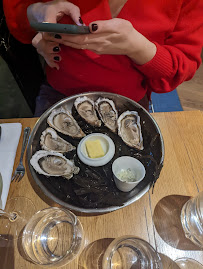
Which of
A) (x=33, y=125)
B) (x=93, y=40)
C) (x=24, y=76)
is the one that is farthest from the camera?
(x=24, y=76)

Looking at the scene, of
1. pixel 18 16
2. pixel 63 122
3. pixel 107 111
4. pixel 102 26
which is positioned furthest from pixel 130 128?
pixel 18 16

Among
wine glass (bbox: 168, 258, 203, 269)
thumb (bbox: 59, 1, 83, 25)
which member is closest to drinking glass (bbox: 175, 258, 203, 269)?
wine glass (bbox: 168, 258, 203, 269)

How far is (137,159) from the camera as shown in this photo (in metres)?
0.68

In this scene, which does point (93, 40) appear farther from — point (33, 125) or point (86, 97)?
point (33, 125)

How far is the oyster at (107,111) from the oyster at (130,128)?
29 millimetres

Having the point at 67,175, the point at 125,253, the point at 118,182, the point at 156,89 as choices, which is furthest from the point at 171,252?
the point at 156,89

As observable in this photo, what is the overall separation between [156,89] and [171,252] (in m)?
0.62

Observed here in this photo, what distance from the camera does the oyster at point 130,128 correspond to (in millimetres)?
739

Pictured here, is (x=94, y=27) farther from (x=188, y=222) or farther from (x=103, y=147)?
(x=188, y=222)

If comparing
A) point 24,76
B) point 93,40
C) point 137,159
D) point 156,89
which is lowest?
point 24,76

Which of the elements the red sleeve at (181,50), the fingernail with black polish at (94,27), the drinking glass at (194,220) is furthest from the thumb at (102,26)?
the drinking glass at (194,220)

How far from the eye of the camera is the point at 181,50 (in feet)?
2.52

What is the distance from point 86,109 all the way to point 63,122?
0.37ft

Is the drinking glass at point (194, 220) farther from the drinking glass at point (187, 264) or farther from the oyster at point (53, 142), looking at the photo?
the oyster at point (53, 142)
